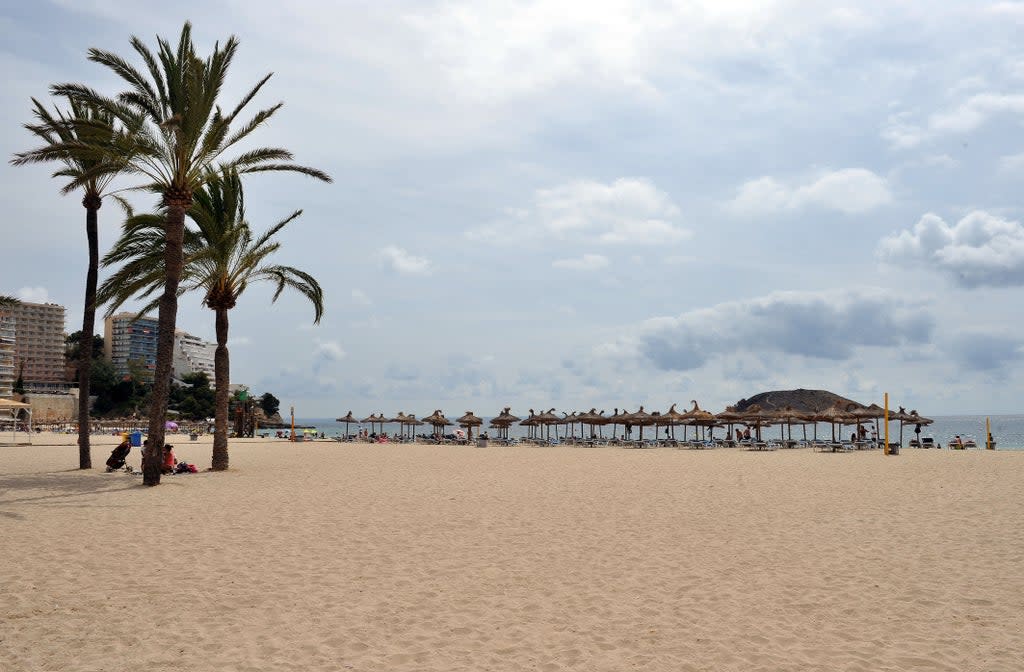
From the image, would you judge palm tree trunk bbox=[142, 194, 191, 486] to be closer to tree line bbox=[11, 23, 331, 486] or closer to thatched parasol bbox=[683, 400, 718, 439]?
tree line bbox=[11, 23, 331, 486]

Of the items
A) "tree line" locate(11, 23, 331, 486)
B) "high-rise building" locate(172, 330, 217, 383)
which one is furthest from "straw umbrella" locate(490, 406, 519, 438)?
"high-rise building" locate(172, 330, 217, 383)

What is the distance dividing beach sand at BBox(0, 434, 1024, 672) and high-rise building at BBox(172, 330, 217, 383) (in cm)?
15118

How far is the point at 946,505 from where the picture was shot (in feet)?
38.5

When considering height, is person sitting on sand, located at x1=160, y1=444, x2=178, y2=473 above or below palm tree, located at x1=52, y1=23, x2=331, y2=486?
below

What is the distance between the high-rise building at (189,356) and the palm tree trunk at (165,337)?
14484cm

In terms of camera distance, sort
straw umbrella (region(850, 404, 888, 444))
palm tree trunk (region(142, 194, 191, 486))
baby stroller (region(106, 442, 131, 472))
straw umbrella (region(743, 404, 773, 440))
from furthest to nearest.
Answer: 1. straw umbrella (region(743, 404, 773, 440))
2. straw umbrella (region(850, 404, 888, 444))
3. baby stroller (region(106, 442, 131, 472))
4. palm tree trunk (region(142, 194, 191, 486))

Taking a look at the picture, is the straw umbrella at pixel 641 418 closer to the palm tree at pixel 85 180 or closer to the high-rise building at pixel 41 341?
the palm tree at pixel 85 180

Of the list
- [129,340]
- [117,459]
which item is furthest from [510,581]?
[129,340]

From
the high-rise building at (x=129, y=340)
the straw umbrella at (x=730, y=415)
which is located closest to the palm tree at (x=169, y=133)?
the straw umbrella at (x=730, y=415)

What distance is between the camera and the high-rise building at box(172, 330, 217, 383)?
6363 inches

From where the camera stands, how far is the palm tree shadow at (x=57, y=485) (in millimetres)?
11969

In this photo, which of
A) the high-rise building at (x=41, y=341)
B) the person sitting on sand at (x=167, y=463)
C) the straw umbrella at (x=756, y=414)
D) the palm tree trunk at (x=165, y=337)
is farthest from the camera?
the high-rise building at (x=41, y=341)

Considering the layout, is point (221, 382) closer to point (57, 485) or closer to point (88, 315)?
point (88, 315)

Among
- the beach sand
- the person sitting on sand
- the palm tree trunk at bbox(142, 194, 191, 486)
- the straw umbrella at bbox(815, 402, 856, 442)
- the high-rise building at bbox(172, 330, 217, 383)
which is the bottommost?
the beach sand
